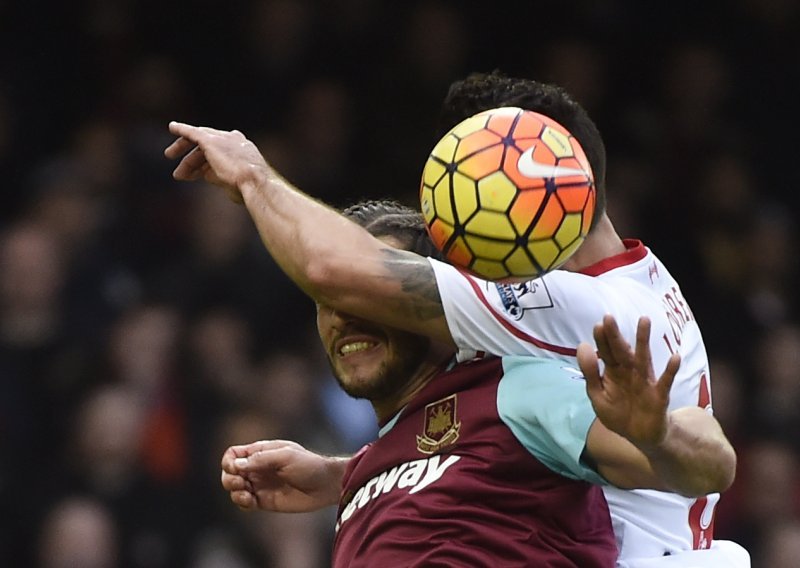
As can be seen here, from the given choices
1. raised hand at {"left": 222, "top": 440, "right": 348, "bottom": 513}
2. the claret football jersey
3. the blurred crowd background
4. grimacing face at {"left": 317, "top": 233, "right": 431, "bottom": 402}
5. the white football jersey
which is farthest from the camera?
the blurred crowd background

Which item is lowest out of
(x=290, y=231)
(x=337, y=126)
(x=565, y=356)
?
(x=337, y=126)

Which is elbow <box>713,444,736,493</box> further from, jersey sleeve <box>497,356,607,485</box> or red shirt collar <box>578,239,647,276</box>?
red shirt collar <box>578,239,647,276</box>

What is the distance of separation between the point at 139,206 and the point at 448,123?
3808 millimetres

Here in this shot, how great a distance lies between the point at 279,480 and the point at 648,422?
1.43 m

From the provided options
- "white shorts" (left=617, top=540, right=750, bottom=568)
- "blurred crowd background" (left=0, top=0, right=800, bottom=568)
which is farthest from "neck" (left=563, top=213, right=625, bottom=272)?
"blurred crowd background" (left=0, top=0, right=800, bottom=568)

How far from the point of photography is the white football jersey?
9.57 ft

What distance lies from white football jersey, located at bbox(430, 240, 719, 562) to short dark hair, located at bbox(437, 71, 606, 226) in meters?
0.20

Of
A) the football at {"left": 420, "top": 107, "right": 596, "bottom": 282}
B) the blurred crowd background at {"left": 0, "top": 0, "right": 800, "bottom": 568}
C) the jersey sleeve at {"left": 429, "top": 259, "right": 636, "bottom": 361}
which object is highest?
the football at {"left": 420, "top": 107, "right": 596, "bottom": 282}

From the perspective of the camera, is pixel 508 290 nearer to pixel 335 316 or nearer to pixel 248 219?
pixel 335 316

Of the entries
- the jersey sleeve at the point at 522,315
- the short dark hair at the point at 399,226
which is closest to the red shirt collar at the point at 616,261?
the jersey sleeve at the point at 522,315

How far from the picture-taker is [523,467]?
9.31ft

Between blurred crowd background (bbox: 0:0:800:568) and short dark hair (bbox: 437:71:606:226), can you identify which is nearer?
short dark hair (bbox: 437:71:606:226)

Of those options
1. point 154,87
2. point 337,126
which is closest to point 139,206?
point 154,87

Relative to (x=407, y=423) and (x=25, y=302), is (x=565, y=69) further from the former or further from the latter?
(x=407, y=423)
